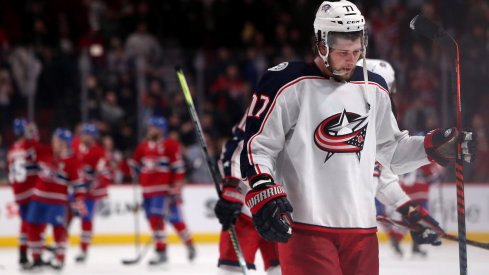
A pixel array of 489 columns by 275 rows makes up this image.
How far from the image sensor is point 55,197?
783cm

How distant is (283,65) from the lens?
295cm

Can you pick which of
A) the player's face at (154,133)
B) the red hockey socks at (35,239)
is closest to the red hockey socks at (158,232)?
the player's face at (154,133)

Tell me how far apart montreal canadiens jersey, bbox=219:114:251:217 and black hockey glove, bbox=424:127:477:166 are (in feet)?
3.92

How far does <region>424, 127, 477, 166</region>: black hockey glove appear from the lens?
3.00 metres

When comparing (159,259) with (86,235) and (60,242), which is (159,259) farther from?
(60,242)

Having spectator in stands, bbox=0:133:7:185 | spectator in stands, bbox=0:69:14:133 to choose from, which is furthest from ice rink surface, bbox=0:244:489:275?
spectator in stands, bbox=0:69:14:133

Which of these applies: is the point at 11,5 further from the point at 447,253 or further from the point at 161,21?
the point at 447,253

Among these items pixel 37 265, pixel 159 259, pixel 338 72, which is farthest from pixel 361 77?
pixel 159 259

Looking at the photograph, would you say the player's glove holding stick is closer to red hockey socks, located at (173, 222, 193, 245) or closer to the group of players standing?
the group of players standing

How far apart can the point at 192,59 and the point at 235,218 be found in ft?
21.8

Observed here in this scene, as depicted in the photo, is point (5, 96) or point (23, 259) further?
point (5, 96)

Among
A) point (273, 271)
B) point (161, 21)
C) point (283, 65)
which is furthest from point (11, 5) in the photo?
point (283, 65)

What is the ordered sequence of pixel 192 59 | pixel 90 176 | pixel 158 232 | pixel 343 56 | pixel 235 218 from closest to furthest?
pixel 343 56
pixel 235 218
pixel 158 232
pixel 90 176
pixel 192 59

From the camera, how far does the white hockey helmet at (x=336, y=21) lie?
2893 millimetres
